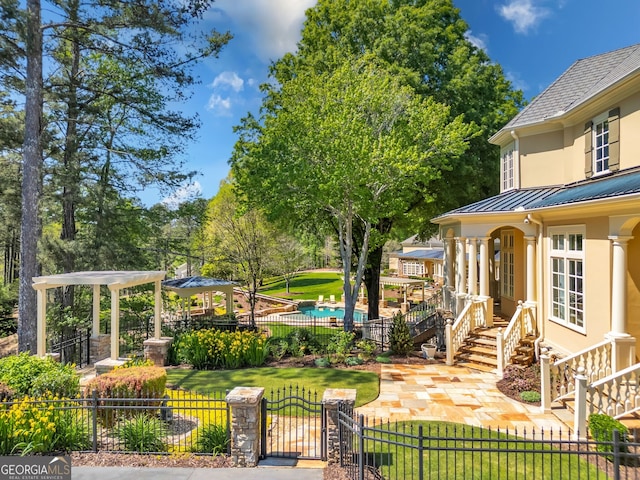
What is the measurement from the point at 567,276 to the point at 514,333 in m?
2.42

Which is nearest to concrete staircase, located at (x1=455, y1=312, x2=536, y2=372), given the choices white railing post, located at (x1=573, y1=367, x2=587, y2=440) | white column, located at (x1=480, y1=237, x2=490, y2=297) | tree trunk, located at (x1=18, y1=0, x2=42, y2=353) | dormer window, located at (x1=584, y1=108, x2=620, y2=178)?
white column, located at (x1=480, y1=237, x2=490, y2=297)

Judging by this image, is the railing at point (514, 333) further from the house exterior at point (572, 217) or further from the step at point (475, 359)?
the step at point (475, 359)

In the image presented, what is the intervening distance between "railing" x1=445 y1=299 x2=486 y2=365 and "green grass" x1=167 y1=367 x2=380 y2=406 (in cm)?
293

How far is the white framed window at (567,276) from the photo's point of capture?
34.5 ft

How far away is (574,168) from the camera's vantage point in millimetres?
12836

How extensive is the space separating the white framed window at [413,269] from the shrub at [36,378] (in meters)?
42.7

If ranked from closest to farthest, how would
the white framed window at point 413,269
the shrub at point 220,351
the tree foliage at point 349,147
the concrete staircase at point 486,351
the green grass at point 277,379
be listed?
the green grass at point 277,379 < the concrete staircase at point 486,351 < the shrub at point 220,351 < the tree foliage at point 349,147 < the white framed window at point 413,269

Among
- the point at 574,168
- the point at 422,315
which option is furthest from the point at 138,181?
the point at 574,168

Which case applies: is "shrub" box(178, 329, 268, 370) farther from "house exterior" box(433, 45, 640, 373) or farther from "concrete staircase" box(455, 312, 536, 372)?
"house exterior" box(433, 45, 640, 373)

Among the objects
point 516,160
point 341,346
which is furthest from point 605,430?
point 516,160

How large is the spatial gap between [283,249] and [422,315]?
9.81 meters

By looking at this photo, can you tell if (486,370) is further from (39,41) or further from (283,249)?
(39,41)

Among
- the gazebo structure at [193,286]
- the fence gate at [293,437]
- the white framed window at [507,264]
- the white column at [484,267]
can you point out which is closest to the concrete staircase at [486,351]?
the white column at [484,267]

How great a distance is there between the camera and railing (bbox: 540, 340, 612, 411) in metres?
8.78
